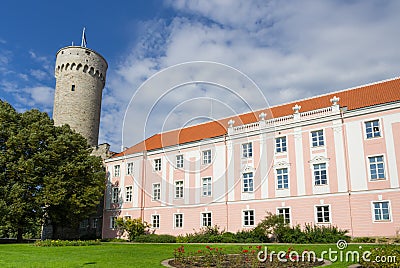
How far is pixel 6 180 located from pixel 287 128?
22.4m

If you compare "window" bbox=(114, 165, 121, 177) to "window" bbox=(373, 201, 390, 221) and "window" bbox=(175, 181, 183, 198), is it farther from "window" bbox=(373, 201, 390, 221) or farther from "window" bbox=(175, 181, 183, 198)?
"window" bbox=(373, 201, 390, 221)

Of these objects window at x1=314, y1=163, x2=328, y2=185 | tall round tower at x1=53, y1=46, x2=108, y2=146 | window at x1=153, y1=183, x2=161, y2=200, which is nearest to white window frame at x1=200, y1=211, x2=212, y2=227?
window at x1=153, y1=183, x2=161, y2=200

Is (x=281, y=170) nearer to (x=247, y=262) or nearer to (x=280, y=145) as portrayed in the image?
(x=280, y=145)

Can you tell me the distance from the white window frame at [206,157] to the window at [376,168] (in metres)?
13.0

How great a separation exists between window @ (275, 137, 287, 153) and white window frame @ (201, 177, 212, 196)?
6.57 metres

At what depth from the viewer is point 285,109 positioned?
31578 mm

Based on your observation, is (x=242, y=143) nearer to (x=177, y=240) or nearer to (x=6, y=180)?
(x=177, y=240)

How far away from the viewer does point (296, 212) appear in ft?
84.2

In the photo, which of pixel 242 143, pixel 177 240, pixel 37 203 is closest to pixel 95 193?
pixel 37 203

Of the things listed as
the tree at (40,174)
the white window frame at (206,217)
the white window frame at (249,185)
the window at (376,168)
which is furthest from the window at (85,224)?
the window at (376,168)

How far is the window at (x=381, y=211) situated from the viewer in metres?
22.2

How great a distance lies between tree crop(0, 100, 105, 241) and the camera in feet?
94.0

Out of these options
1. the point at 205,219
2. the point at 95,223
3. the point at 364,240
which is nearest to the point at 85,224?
the point at 95,223

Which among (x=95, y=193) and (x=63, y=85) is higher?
(x=63, y=85)
